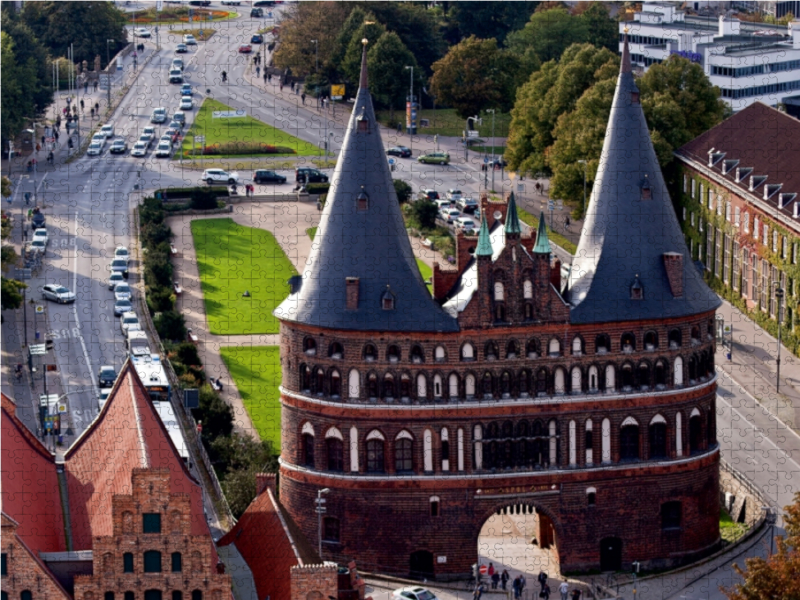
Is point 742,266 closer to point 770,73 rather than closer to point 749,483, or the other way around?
point 749,483

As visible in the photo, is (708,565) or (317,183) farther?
(317,183)

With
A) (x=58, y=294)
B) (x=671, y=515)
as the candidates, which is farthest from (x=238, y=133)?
(x=671, y=515)

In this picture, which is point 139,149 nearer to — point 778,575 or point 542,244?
point 542,244

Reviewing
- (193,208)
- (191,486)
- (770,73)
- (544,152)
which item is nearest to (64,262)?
(193,208)

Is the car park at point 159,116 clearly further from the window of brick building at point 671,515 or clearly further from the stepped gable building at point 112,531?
the stepped gable building at point 112,531

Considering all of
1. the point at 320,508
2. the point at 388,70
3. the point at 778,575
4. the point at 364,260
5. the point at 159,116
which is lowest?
the point at 320,508

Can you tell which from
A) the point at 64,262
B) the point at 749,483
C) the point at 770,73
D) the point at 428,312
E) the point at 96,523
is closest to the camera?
the point at 96,523

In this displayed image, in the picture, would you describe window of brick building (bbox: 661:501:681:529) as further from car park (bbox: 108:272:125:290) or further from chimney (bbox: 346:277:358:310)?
car park (bbox: 108:272:125:290)
